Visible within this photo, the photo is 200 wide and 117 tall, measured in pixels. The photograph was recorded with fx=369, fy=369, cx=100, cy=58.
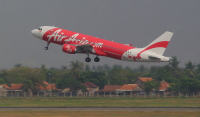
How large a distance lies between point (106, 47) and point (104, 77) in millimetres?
92640

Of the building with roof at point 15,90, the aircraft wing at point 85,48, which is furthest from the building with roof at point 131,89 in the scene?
the aircraft wing at point 85,48

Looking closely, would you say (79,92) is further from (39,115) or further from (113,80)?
(39,115)

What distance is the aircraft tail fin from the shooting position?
244 ft

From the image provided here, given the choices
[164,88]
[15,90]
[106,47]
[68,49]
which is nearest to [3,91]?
[15,90]

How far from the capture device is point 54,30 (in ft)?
263

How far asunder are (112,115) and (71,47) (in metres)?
23.2

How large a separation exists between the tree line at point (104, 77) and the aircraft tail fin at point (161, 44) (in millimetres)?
49999

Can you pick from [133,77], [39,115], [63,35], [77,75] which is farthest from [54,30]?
[133,77]

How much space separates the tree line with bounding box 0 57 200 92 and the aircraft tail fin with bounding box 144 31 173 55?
5000cm

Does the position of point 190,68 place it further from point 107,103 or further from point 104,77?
point 107,103

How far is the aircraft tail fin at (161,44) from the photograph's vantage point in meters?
74.5

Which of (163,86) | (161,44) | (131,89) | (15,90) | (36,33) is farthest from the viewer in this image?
(131,89)

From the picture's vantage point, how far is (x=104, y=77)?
167 metres

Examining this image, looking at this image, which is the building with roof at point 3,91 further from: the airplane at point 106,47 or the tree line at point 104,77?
the airplane at point 106,47
